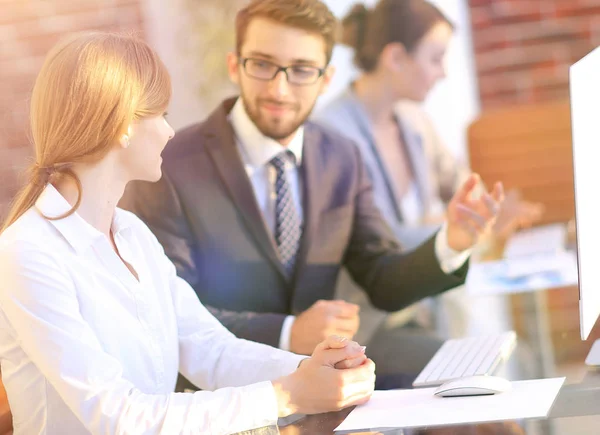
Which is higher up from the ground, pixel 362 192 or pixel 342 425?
pixel 362 192

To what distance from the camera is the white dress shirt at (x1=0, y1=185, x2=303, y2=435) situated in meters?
1.26

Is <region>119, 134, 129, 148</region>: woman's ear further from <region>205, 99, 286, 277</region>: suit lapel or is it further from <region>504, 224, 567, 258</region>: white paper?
<region>504, 224, 567, 258</region>: white paper

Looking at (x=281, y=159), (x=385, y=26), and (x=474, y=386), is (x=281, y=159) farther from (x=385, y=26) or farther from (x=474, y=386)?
(x=385, y=26)

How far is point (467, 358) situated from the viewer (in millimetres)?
1601

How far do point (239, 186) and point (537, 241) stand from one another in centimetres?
105

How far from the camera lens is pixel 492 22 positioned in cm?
420

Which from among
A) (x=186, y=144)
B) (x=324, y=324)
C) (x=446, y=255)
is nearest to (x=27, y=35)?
(x=186, y=144)

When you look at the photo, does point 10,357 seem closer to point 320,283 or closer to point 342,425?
point 342,425

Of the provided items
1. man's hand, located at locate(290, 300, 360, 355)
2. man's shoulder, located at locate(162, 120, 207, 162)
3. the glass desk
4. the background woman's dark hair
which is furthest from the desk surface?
the background woman's dark hair

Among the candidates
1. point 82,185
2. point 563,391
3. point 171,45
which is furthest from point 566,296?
Answer: point 171,45

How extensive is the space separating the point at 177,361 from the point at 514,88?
9.96 feet

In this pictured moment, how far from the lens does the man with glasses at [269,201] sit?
204cm

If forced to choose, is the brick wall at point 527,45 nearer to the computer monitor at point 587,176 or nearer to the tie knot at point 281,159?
the tie knot at point 281,159

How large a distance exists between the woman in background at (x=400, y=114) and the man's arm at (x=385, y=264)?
871 mm
